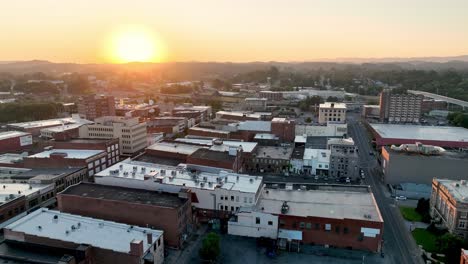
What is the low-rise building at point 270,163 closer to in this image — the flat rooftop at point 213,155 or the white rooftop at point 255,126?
the flat rooftop at point 213,155

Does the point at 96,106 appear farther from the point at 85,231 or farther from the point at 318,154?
the point at 85,231

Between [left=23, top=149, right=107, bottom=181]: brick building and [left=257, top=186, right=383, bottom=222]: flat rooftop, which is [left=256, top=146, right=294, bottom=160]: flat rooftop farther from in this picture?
[left=23, top=149, right=107, bottom=181]: brick building

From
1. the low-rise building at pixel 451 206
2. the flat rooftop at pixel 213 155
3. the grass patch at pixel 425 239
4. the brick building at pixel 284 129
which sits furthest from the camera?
the brick building at pixel 284 129

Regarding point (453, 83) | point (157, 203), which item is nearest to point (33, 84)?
point (157, 203)

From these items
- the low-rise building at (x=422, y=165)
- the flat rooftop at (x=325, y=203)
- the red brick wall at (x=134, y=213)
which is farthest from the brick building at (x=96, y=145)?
the low-rise building at (x=422, y=165)

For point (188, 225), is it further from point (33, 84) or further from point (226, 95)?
point (33, 84)

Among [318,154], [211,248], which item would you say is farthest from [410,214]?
[211,248]
